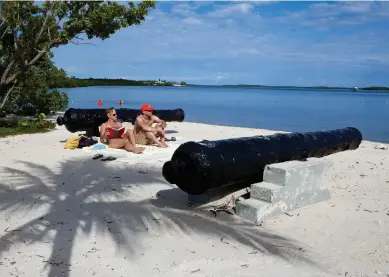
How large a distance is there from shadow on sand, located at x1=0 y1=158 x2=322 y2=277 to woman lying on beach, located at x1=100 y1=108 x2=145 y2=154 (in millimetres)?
2014

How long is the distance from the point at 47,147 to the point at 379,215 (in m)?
7.25

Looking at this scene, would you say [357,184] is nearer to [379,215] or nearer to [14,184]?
[379,215]

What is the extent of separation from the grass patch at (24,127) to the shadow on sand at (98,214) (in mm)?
6128

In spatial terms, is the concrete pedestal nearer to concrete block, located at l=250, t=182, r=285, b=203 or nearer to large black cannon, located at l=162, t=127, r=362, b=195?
concrete block, located at l=250, t=182, r=285, b=203

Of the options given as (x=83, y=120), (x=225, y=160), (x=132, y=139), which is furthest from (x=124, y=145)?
(x=225, y=160)

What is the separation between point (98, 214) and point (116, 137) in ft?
16.1

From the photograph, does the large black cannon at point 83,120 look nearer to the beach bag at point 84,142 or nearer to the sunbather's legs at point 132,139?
the beach bag at point 84,142

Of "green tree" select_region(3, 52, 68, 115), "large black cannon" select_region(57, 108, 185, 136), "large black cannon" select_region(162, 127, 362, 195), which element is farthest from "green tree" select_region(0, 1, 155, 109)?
"large black cannon" select_region(162, 127, 362, 195)

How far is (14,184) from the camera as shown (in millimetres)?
6031

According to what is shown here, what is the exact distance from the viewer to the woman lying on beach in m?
8.81

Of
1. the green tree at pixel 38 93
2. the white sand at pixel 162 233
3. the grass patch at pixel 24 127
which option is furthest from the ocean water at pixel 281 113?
the white sand at pixel 162 233

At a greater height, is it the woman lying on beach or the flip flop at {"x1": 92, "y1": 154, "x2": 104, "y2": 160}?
the woman lying on beach

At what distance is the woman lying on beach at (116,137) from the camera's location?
8.81 m

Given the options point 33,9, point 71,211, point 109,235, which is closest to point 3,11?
point 33,9
